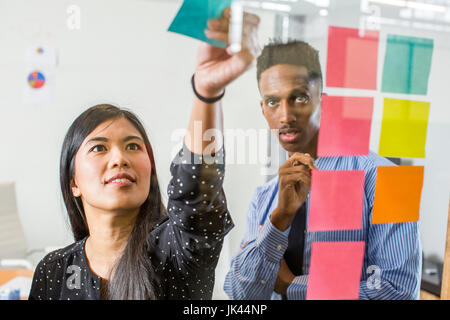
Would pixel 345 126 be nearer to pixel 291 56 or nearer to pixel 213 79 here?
pixel 291 56

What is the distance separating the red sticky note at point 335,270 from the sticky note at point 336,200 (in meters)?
0.06

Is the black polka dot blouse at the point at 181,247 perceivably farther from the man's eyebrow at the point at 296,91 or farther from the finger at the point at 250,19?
the finger at the point at 250,19

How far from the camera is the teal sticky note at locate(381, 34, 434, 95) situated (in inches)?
55.6

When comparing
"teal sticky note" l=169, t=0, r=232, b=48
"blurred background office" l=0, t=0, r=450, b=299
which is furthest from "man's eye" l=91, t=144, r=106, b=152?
"teal sticky note" l=169, t=0, r=232, b=48

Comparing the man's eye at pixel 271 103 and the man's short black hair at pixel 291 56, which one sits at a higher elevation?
the man's short black hair at pixel 291 56

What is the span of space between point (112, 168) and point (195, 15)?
1.62 feet

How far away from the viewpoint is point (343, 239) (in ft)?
4.57

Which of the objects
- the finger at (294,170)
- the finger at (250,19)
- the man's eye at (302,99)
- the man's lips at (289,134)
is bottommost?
the finger at (294,170)

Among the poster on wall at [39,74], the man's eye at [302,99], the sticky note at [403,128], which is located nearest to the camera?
the poster on wall at [39,74]

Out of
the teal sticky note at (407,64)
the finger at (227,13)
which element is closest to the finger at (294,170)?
the teal sticky note at (407,64)

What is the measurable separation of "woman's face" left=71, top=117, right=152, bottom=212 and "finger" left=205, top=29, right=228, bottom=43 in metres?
Result: 0.34

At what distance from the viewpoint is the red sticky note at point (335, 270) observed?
→ 138 cm

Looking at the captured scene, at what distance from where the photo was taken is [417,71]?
4.71ft
